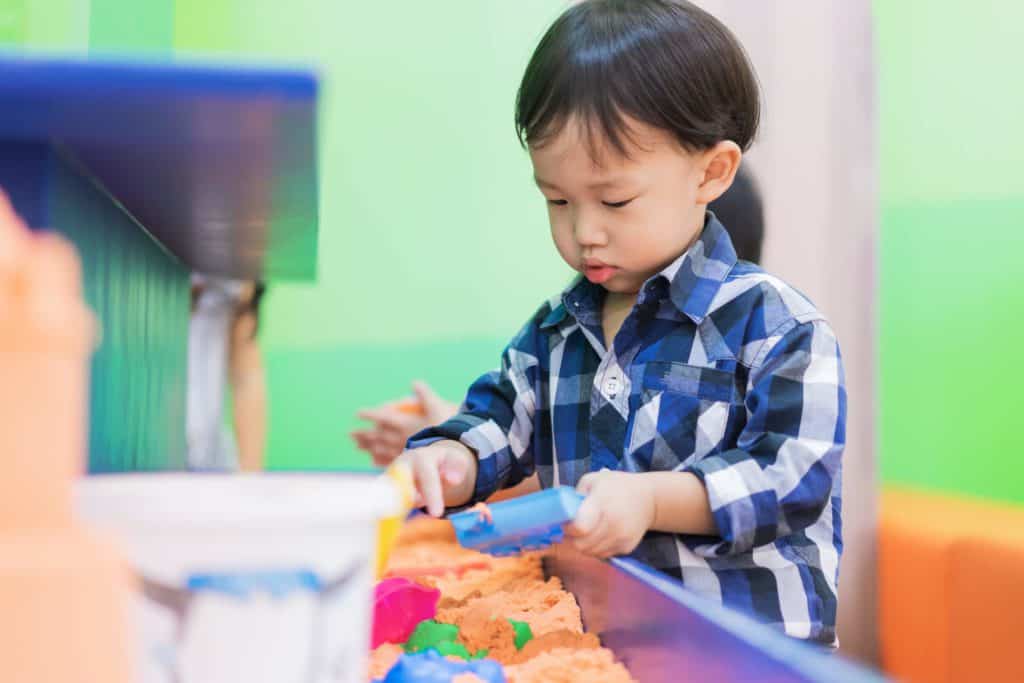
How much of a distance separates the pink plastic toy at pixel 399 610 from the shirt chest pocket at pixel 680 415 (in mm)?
229

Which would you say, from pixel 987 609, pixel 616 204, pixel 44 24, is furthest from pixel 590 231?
pixel 44 24

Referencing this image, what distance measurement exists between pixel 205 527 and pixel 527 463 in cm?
75

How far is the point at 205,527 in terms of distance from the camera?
1.33ft

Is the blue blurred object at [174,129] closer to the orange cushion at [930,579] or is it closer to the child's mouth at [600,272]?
the child's mouth at [600,272]

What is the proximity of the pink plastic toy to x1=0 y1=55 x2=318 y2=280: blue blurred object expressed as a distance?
0.34 meters

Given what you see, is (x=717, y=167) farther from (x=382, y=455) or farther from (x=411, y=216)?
(x=411, y=216)

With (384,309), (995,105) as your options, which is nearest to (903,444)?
(995,105)

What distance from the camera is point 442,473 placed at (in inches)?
37.8

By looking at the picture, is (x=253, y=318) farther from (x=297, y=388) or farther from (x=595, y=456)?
(x=595, y=456)

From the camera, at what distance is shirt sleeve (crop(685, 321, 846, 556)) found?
813mm

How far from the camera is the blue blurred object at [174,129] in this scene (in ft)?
1.47

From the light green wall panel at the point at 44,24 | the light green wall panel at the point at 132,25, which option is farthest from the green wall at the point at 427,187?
the light green wall panel at the point at 44,24

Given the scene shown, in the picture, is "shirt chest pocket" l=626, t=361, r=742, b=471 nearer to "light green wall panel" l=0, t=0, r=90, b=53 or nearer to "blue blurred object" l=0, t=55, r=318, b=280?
"blue blurred object" l=0, t=55, r=318, b=280

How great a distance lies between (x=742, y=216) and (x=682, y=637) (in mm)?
1150
